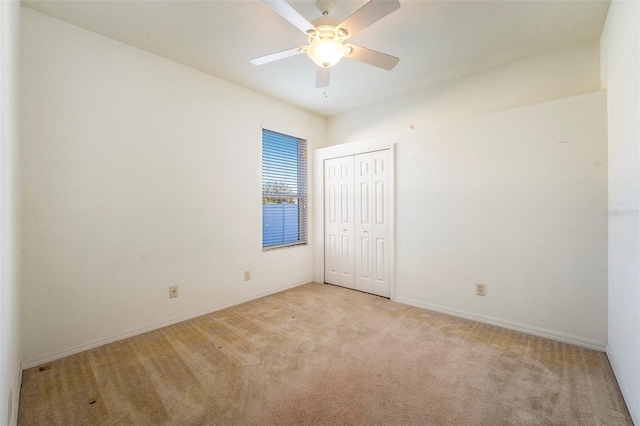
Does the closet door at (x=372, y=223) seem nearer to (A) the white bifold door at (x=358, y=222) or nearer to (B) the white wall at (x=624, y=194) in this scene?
(A) the white bifold door at (x=358, y=222)

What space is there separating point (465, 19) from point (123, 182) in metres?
3.24

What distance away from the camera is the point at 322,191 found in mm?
4148

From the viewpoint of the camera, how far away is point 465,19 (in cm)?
211

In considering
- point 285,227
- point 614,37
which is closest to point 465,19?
point 614,37

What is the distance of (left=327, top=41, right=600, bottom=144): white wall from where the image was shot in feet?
8.09

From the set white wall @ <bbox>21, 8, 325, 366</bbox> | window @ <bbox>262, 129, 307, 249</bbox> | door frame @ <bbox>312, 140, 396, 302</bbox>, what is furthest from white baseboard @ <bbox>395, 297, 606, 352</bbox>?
white wall @ <bbox>21, 8, 325, 366</bbox>

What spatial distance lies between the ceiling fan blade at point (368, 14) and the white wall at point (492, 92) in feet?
6.47

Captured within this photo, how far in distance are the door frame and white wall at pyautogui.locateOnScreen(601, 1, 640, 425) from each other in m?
1.85

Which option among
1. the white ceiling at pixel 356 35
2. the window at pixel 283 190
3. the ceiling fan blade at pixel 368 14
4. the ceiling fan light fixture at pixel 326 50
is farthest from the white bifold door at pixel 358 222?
the ceiling fan blade at pixel 368 14

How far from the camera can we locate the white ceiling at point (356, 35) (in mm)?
1980

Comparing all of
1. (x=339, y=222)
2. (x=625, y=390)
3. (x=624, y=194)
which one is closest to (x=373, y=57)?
(x=624, y=194)

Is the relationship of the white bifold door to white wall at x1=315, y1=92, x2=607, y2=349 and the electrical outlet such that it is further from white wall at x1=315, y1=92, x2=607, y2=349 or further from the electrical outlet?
the electrical outlet

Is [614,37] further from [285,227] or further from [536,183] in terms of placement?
[285,227]

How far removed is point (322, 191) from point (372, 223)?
101 cm
